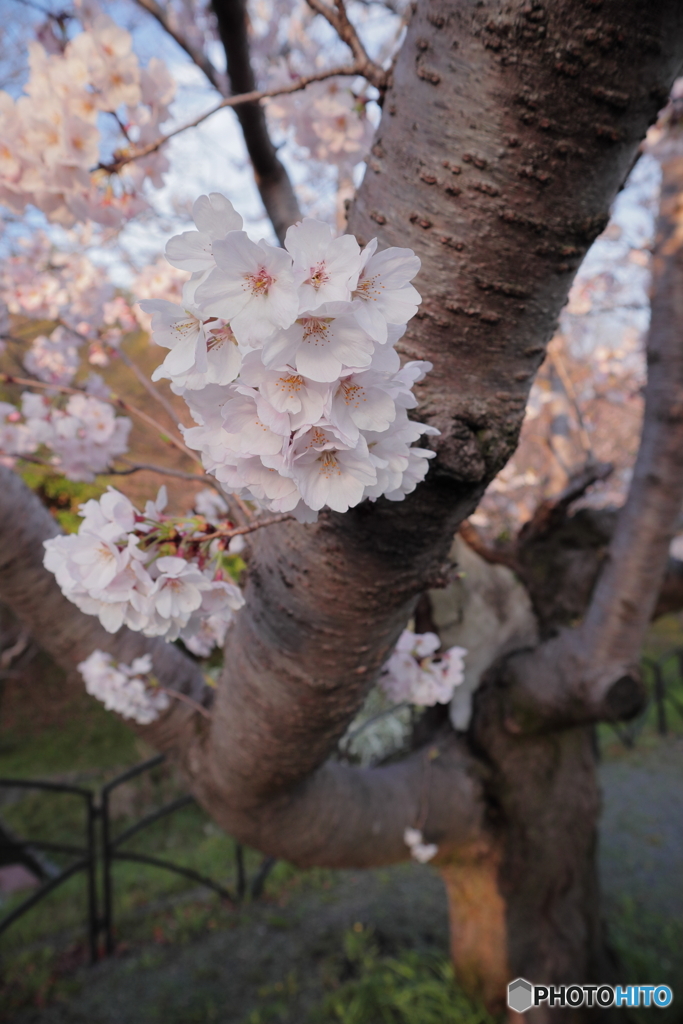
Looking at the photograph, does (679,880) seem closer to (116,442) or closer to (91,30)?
(116,442)

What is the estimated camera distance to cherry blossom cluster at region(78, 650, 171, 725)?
4.98ft

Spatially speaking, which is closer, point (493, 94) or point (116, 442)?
point (493, 94)

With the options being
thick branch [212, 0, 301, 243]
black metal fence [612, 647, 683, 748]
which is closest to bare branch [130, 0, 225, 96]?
thick branch [212, 0, 301, 243]

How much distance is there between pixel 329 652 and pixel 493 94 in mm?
872

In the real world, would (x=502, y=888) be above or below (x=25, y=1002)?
above

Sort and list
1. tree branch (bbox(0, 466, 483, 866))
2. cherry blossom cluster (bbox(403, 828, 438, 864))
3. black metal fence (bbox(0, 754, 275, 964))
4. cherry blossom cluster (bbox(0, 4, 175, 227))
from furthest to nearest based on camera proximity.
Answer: black metal fence (bbox(0, 754, 275, 964)), cherry blossom cluster (bbox(403, 828, 438, 864)), tree branch (bbox(0, 466, 483, 866)), cherry blossom cluster (bbox(0, 4, 175, 227))

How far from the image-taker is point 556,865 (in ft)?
8.07

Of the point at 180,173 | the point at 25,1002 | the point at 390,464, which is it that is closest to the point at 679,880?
the point at 25,1002

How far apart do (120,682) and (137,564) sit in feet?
3.05

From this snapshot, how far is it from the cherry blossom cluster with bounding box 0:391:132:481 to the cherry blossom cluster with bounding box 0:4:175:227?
0.81m

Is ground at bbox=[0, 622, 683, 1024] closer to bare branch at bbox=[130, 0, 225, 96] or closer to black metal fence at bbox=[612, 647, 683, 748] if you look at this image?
black metal fence at bbox=[612, 647, 683, 748]

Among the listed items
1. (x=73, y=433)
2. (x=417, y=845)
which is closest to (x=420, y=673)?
(x=417, y=845)

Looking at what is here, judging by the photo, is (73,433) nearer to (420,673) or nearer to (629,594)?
(420,673)

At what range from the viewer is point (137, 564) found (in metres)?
0.74
